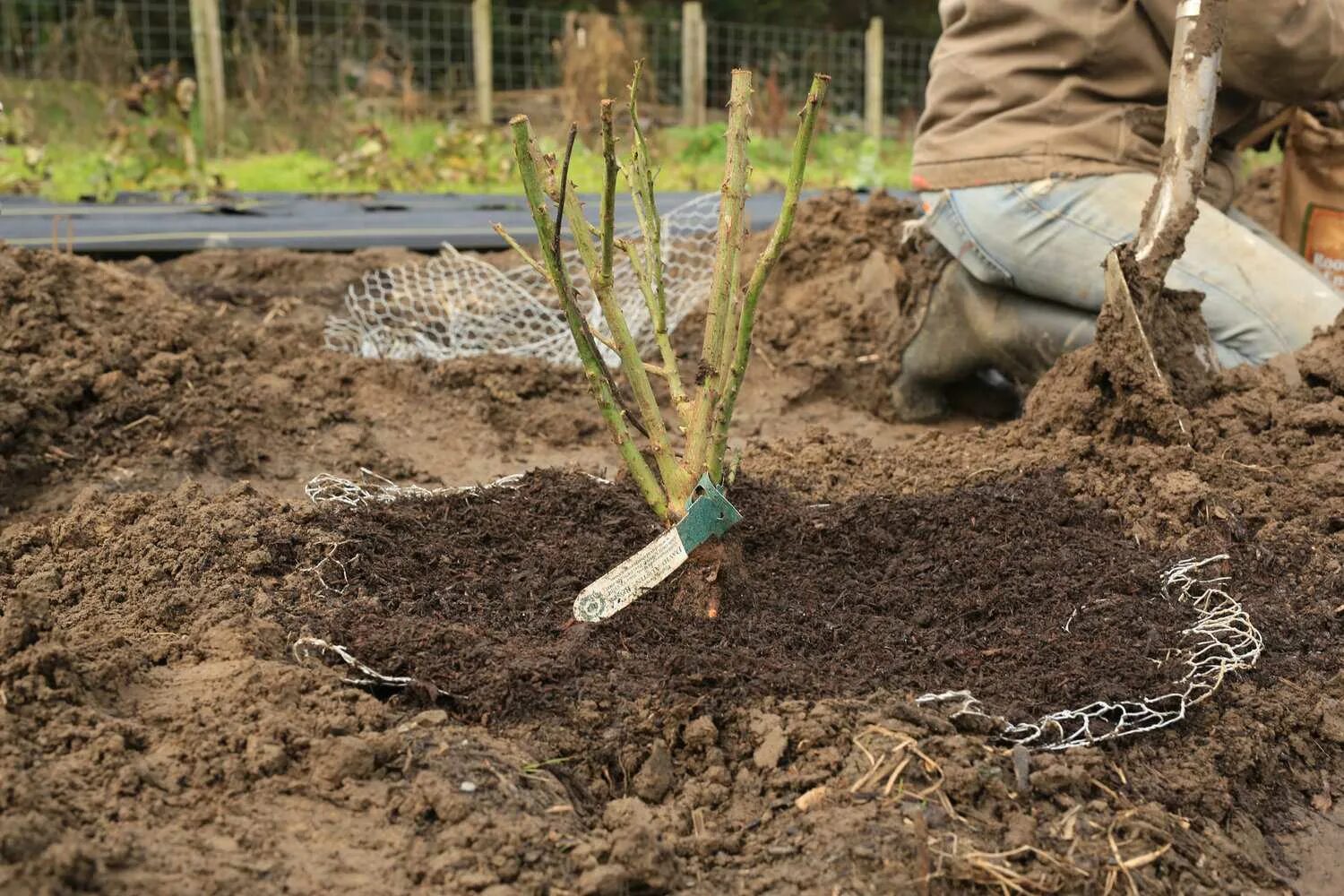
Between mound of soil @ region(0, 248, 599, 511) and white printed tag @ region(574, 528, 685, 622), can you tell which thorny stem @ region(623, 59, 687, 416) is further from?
mound of soil @ region(0, 248, 599, 511)

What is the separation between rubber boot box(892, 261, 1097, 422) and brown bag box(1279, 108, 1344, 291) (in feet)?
3.40

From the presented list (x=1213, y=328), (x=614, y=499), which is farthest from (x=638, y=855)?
(x=1213, y=328)

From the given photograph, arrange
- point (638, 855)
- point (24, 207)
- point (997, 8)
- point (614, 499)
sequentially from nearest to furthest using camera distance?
1. point (638, 855)
2. point (614, 499)
3. point (997, 8)
4. point (24, 207)

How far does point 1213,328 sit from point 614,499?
6.58 ft

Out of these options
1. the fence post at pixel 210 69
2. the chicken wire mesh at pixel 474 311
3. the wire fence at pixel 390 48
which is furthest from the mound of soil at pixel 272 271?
the wire fence at pixel 390 48

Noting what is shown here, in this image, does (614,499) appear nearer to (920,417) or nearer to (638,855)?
(638,855)

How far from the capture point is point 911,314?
14.4 ft

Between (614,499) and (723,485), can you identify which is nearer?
(723,485)

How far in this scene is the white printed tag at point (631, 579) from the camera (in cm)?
227

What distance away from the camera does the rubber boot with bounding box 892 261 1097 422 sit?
13.4 ft

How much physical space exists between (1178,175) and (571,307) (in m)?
1.76

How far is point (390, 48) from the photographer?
1376 cm

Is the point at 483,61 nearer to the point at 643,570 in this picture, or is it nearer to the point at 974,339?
the point at 974,339

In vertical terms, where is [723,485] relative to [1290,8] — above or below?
below
